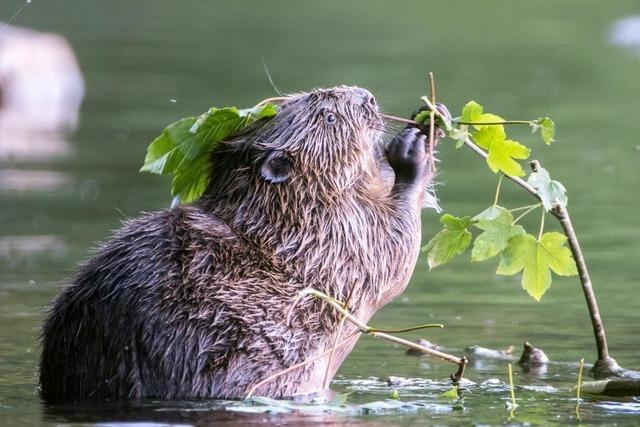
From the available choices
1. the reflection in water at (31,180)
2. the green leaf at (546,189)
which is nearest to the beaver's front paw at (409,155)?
the green leaf at (546,189)

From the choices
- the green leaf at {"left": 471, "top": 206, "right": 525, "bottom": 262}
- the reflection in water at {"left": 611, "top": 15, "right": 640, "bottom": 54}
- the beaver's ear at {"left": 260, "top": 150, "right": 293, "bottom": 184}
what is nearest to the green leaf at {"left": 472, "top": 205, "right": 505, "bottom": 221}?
the green leaf at {"left": 471, "top": 206, "right": 525, "bottom": 262}

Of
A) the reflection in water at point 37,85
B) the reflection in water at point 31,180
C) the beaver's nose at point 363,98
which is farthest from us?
the reflection in water at point 37,85

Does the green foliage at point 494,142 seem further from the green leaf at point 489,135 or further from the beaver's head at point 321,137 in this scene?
the beaver's head at point 321,137

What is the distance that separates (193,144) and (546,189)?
1.42m

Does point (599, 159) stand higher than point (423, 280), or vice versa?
point (599, 159)

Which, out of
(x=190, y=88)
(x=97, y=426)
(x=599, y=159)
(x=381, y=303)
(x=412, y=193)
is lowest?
(x=97, y=426)

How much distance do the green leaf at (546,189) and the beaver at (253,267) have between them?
63 centimetres

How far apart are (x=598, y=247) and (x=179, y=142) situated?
414 centimetres

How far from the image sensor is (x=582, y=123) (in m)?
15.1

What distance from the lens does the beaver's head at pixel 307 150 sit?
600 cm

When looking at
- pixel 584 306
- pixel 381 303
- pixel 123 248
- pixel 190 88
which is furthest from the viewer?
pixel 190 88

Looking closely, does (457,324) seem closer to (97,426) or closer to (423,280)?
(423,280)

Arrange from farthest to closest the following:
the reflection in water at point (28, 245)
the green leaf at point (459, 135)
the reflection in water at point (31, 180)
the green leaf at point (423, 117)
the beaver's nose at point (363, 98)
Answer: the reflection in water at point (31, 180)
the reflection in water at point (28, 245)
the beaver's nose at point (363, 98)
the green leaf at point (423, 117)
the green leaf at point (459, 135)

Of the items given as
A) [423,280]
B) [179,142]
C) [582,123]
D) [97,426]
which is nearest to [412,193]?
[179,142]
